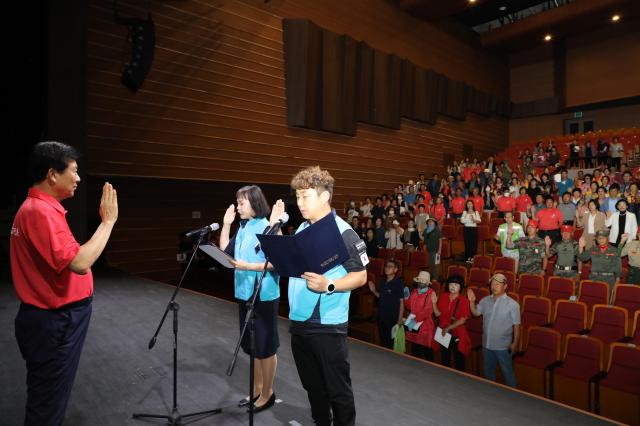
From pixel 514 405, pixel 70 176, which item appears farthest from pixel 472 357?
pixel 70 176

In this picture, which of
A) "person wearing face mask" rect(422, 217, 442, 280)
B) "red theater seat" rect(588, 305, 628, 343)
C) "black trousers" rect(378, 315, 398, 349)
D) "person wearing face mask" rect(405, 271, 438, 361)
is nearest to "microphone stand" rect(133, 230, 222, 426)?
"person wearing face mask" rect(405, 271, 438, 361)

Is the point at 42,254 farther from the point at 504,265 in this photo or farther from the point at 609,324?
the point at 504,265

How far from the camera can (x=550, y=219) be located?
6426 mm

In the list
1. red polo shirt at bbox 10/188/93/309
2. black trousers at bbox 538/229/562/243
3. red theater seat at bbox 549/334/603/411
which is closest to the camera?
red polo shirt at bbox 10/188/93/309

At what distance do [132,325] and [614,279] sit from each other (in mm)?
5584

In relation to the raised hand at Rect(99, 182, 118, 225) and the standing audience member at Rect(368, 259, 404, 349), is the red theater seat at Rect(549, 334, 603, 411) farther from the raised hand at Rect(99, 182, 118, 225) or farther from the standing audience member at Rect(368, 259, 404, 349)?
the raised hand at Rect(99, 182, 118, 225)

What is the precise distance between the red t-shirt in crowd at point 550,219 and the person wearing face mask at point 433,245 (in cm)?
158

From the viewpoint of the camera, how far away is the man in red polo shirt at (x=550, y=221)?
21.1ft

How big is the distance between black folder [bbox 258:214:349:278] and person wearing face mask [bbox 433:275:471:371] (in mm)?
3002

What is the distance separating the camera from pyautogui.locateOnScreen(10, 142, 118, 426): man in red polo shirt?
1.47 m

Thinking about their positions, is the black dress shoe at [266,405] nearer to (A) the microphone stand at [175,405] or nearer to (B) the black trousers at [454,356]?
(A) the microphone stand at [175,405]

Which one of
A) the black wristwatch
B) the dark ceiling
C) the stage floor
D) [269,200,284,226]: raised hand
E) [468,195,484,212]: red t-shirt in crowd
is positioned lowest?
the stage floor

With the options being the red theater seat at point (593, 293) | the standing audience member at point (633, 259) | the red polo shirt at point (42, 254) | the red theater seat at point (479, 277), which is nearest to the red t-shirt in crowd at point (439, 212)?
the red theater seat at point (479, 277)

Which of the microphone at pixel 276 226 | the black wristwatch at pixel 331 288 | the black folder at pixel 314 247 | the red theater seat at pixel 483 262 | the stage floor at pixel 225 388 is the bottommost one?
the stage floor at pixel 225 388
